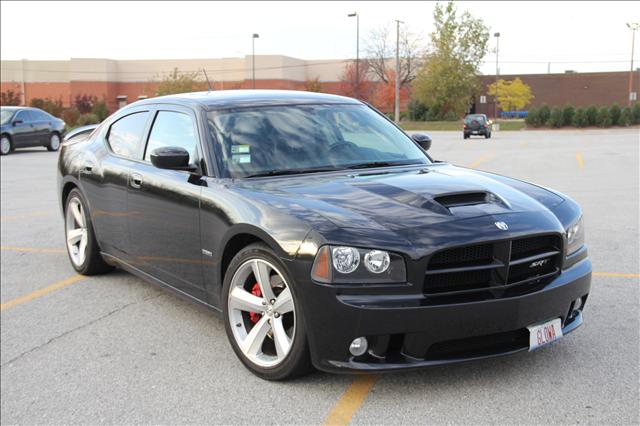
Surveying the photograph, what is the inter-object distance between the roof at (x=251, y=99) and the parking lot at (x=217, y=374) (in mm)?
1534

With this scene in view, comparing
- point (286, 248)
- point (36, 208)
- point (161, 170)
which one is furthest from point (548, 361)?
point (36, 208)

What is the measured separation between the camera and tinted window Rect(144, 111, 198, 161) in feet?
16.1

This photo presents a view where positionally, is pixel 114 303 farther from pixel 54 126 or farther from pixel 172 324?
pixel 54 126

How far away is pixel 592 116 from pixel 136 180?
47131mm

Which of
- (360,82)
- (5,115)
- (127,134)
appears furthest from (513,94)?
(127,134)

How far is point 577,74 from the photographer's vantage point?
84125mm

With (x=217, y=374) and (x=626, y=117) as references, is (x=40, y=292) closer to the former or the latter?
(x=217, y=374)

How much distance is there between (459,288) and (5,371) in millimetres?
3121

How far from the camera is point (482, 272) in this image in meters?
3.52

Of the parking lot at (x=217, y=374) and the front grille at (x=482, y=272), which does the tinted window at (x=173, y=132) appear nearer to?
the parking lot at (x=217, y=374)

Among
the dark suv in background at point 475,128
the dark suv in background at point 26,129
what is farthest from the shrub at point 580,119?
the dark suv in background at point 26,129

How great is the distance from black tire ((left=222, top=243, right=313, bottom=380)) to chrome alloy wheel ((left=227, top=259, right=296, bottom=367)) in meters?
0.03

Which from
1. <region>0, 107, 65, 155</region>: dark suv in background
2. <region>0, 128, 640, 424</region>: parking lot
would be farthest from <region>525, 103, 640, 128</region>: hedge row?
<region>0, 128, 640, 424</region>: parking lot

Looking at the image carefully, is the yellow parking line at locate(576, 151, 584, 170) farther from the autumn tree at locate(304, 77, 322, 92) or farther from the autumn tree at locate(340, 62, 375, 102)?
the autumn tree at locate(304, 77, 322, 92)
